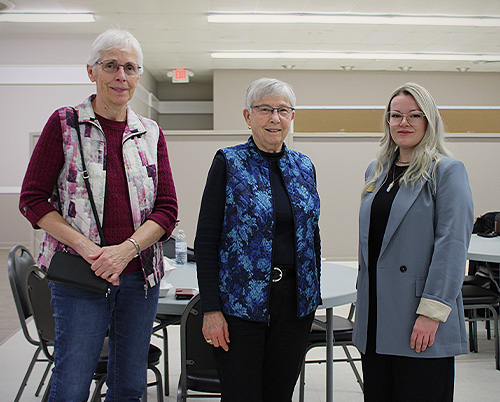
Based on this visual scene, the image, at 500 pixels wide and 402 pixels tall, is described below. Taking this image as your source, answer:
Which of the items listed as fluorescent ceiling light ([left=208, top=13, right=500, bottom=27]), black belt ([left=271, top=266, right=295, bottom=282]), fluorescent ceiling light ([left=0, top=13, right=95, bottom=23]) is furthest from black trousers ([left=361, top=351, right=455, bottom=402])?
fluorescent ceiling light ([left=0, top=13, right=95, bottom=23])

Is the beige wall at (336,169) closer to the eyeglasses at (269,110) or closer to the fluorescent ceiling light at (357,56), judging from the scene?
the eyeglasses at (269,110)

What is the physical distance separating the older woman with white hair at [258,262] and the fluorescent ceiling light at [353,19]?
23.3ft

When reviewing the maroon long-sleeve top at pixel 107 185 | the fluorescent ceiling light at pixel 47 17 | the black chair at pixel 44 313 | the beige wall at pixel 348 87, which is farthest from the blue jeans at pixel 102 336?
the beige wall at pixel 348 87

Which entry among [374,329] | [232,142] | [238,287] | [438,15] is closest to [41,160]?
[238,287]

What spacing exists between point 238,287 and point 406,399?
661 millimetres

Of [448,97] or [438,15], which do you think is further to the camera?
[448,97]

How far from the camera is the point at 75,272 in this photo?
1.43 meters

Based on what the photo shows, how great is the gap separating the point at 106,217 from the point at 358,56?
10.2 meters

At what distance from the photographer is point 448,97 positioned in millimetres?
12289

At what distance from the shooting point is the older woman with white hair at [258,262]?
4.85 ft

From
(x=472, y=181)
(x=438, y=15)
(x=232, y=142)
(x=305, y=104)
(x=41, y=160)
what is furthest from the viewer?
(x=305, y=104)

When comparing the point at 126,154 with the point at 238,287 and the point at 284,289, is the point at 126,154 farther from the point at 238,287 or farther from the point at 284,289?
the point at 284,289

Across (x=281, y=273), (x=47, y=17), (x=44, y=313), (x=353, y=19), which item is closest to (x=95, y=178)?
(x=281, y=273)

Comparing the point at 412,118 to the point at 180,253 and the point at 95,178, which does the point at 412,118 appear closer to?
the point at 95,178
